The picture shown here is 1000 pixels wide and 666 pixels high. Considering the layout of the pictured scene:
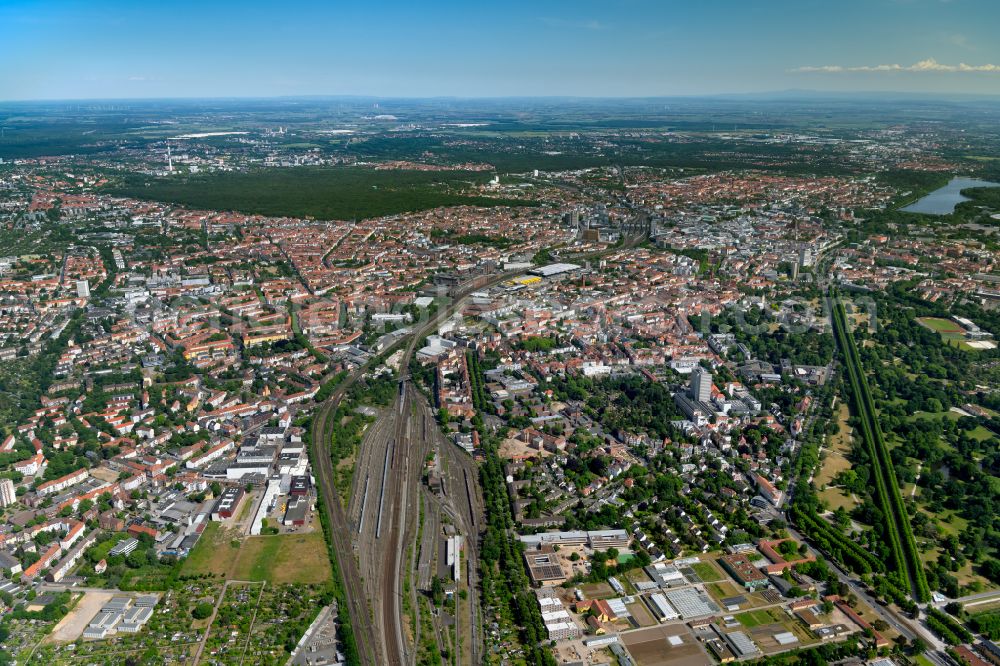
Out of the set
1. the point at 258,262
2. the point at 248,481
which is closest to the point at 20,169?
the point at 258,262

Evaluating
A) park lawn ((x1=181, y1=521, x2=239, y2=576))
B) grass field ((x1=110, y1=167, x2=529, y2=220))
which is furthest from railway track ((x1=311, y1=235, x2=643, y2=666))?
grass field ((x1=110, y1=167, x2=529, y2=220))

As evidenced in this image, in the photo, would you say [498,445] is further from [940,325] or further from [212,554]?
[940,325]

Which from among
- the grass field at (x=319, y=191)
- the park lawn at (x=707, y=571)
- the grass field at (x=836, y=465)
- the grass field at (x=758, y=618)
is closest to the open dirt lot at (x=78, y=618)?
the park lawn at (x=707, y=571)

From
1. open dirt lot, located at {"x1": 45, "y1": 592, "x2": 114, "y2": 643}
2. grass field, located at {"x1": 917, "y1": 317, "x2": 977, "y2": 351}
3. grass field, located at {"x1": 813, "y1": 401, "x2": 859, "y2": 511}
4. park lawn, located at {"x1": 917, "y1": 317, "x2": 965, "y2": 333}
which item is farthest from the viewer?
park lawn, located at {"x1": 917, "y1": 317, "x2": 965, "y2": 333}

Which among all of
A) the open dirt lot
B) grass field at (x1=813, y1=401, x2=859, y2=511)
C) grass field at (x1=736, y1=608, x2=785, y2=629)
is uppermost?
the open dirt lot

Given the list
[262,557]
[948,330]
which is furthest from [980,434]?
[262,557]

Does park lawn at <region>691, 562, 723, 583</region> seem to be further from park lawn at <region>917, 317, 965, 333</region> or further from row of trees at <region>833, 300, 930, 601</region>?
park lawn at <region>917, 317, 965, 333</region>

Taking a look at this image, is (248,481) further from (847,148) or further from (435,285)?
(847,148)
